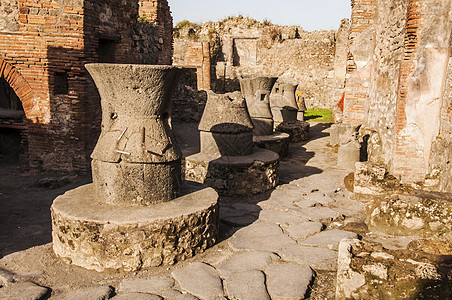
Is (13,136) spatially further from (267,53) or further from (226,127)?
(267,53)

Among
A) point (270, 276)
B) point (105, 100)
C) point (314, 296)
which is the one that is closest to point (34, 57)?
point (105, 100)

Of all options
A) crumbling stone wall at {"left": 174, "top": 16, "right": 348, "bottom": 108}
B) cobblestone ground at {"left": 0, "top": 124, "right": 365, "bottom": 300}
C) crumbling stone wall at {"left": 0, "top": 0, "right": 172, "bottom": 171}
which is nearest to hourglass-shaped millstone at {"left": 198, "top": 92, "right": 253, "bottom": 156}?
cobblestone ground at {"left": 0, "top": 124, "right": 365, "bottom": 300}

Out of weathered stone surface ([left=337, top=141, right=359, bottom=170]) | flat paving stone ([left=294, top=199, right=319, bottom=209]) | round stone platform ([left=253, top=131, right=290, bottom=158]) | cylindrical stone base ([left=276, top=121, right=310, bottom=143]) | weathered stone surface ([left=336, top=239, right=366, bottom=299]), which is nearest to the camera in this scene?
weathered stone surface ([left=336, top=239, right=366, bottom=299])

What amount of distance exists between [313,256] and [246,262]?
670mm

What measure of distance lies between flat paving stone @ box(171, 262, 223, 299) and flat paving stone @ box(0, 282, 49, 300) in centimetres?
108

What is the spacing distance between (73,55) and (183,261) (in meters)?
4.90

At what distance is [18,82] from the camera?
22.6 feet

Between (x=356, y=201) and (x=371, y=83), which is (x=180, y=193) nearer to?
(x=356, y=201)

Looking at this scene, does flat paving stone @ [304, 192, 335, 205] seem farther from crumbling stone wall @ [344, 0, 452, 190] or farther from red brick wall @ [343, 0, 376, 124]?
red brick wall @ [343, 0, 376, 124]

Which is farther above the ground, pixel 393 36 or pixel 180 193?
pixel 393 36

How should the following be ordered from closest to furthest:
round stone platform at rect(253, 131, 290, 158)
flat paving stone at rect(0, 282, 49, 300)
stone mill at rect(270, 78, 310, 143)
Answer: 1. flat paving stone at rect(0, 282, 49, 300)
2. round stone platform at rect(253, 131, 290, 158)
3. stone mill at rect(270, 78, 310, 143)

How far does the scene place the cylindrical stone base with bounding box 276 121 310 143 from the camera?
10.7 m

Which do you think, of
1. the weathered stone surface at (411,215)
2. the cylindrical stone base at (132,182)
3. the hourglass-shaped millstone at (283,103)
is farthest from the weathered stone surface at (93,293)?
the hourglass-shaped millstone at (283,103)

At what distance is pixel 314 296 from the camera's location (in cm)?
298
